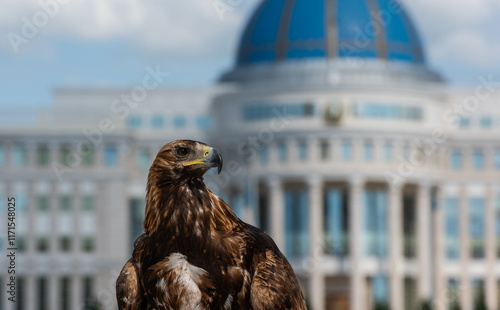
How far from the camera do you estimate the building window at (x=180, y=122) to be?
280ft

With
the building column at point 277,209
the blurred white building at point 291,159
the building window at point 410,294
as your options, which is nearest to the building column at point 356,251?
the blurred white building at point 291,159

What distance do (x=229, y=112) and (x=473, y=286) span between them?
71.8 ft

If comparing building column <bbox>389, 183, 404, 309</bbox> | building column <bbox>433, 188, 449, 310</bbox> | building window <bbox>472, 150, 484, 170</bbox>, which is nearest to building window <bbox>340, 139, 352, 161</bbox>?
building column <bbox>389, 183, 404, 309</bbox>

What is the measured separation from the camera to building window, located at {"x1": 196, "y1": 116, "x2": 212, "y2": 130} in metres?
86.0

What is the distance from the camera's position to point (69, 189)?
275 feet

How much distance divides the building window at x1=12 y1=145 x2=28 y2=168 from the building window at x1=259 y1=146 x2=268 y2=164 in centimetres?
1598

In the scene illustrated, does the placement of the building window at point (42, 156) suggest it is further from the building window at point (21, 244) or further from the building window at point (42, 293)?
the building window at point (42, 293)

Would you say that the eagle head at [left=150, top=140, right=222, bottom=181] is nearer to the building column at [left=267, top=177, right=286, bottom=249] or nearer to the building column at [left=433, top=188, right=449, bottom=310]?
the building column at [left=267, top=177, right=286, bottom=249]

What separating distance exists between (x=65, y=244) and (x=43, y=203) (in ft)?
10.8

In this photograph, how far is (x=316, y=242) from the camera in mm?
80438

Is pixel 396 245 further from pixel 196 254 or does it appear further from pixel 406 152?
pixel 196 254

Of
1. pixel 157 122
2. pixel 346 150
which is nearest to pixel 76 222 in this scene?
pixel 157 122

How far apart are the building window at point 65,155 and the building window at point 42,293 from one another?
8.03 meters

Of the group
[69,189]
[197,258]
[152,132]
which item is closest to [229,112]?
[152,132]
